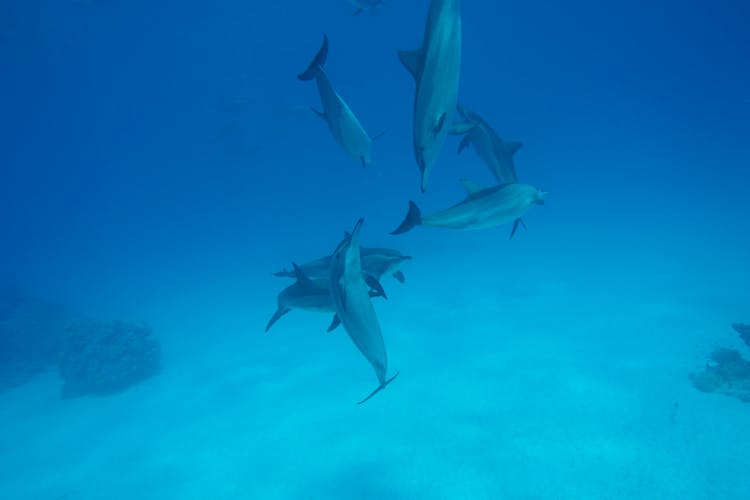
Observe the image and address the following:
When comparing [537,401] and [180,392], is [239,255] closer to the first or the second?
[180,392]

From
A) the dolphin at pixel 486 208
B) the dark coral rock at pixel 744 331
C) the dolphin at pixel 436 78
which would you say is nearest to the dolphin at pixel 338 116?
the dolphin at pixel 486 208

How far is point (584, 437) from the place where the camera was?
7785 mm

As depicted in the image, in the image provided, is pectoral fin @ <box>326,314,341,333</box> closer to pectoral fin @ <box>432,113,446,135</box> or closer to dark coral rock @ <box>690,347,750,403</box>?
pectoral fin @ <box>432,113,446,135</box>

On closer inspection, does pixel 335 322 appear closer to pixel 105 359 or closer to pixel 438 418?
pixel 438 418

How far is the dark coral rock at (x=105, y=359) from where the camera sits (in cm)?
1542

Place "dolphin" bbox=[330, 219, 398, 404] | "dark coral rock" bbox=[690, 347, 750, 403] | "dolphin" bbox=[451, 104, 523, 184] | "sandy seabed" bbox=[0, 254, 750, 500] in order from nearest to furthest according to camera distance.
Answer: "dolphin" bbox=[330, 219, 398, 404]
"dolphin" bbox=[451, 104, 523, 184]
"sandy seabed" bbox=[0, 254, 750, 500]
"dark coral rock" bbox=[690, 347, 750, 403]

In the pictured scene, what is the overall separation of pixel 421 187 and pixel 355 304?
22.9 inches

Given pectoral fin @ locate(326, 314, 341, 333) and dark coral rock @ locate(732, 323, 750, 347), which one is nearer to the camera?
pectoral fin @ locate(326, 314, 341, 333)

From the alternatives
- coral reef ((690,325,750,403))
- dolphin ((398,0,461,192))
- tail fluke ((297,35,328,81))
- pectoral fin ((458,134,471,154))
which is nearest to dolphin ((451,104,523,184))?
pectoral fin ((458,134,471,154))

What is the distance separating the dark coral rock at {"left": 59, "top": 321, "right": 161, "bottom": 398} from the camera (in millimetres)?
15422

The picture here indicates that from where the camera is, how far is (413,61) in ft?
5.12

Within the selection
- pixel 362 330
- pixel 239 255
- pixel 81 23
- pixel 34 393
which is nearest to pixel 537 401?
pixel 362 330

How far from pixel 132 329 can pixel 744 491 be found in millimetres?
19776

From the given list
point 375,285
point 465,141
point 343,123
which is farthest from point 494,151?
point 375,285
